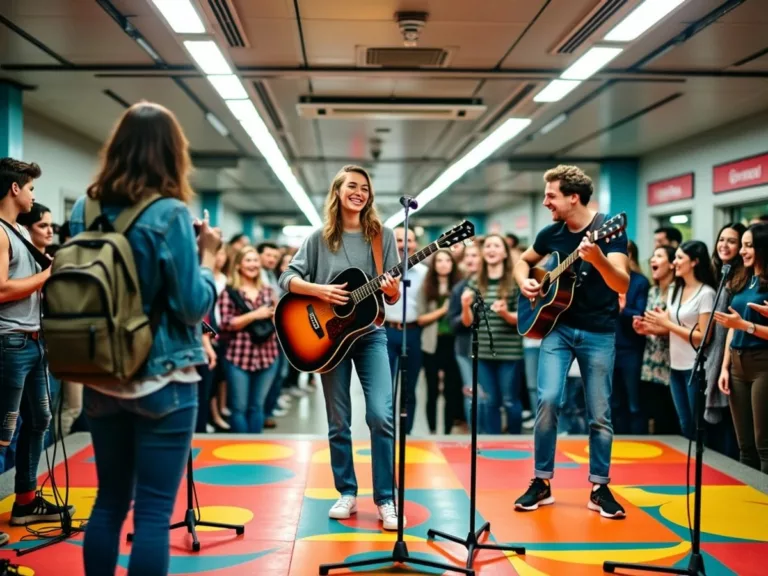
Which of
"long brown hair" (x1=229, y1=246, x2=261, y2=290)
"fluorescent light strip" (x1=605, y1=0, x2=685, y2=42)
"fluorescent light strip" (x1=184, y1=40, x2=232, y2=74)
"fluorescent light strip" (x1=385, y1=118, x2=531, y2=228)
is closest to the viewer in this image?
"fluorescent light strip" (x1=605, y1=0, x2=685, y2=42)

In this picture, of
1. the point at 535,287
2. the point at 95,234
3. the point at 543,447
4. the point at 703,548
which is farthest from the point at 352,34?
the point at 703,548

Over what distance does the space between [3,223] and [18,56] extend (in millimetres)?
3490

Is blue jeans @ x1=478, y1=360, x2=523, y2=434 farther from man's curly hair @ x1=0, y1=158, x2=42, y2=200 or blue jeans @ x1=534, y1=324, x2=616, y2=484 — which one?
man's curly hair @ x1=0, y1=158, x2=42, y2=200

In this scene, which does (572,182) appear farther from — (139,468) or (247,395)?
(247,395)

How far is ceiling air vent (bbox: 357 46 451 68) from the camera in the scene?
5984 millimetres

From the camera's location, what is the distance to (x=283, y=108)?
8383 millimetres

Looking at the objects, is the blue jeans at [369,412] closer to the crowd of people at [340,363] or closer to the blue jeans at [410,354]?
the crowd of people at [340,363]

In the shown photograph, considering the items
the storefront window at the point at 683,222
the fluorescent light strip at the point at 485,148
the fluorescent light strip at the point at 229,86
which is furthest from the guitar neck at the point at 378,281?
the storefront window at the point at 683,222

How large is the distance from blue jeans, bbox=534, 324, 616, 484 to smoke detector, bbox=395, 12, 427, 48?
8.48 feet

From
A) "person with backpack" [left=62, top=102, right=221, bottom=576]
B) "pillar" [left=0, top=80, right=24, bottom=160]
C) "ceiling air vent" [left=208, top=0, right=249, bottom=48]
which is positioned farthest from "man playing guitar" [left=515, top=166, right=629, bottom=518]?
"pillar" [left=0, top=80, right=24, bottom=160]

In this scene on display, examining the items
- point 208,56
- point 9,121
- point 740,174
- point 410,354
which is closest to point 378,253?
point 208,56

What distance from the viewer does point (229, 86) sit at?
6320 millimetres

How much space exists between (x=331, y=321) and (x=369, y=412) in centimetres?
53

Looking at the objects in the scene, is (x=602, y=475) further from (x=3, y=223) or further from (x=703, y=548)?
(x=3, y=223)
